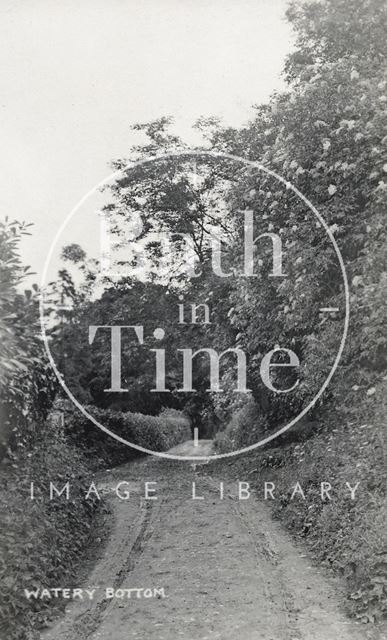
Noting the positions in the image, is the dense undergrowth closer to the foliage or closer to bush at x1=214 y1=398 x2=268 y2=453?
bush at x1=214 y1=398 x2=268 y2=453

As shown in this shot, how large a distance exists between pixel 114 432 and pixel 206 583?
53.1ft

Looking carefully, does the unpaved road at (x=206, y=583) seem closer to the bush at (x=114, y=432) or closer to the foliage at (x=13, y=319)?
the foliage at (x=13, y=319)

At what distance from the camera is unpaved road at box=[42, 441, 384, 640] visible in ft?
21.8

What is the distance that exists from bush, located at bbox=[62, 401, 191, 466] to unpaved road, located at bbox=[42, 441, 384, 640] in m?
7.08

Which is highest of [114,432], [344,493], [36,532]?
[344,493]

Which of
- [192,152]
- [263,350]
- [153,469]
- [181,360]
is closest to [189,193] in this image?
[192,152]

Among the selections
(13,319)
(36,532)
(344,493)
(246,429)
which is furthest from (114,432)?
(13,319)

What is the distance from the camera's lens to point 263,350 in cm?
1587

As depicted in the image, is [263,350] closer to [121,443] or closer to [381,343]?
[381,343]

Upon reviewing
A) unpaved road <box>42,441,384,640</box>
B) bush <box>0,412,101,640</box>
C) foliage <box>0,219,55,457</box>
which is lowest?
unpaved road <box>42,441,384,640</box>

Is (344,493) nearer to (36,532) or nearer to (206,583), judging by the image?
(206,583)

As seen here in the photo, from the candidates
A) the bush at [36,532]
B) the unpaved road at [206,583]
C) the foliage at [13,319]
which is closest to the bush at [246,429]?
the unpaved road at [206,583]

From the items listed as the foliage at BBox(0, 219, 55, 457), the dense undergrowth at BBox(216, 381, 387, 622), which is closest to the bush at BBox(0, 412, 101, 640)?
the foliage at BBox(0, 219, 55, 457)

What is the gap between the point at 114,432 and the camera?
78.8 ft
